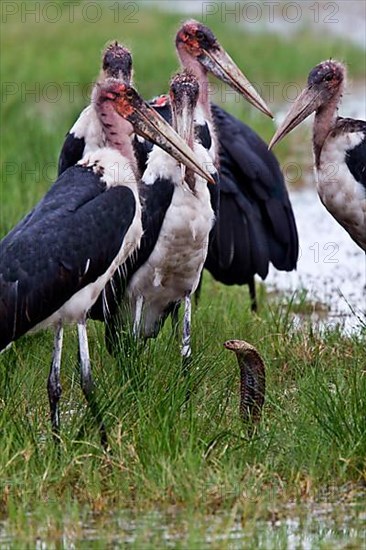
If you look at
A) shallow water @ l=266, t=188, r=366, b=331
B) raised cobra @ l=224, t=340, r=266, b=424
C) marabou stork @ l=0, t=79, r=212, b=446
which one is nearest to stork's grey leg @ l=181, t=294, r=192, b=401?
raised cobra @ l=224, t=340, r=266, b=424

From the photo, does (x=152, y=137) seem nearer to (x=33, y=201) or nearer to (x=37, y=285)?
(x=37, y=285)

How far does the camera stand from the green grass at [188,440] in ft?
14.0

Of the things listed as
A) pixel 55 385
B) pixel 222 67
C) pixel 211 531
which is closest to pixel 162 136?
pixel 55 385

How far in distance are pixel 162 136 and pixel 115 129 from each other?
0.19 meters

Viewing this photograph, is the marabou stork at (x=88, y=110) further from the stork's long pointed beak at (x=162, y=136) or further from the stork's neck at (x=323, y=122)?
the stork's neck at (x=323, y=122)

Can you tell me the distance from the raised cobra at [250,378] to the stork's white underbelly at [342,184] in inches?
51.1

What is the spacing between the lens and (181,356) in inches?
225

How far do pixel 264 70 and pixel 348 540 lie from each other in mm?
9864

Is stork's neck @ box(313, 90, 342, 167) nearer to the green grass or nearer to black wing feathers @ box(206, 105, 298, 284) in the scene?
the green grass

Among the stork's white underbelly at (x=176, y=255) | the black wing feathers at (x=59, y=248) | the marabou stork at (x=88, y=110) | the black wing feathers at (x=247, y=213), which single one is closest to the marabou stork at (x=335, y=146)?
the stork's white underbelly at (x=176, y=255)

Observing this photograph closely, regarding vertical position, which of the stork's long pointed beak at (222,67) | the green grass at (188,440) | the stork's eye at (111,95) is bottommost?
the green grass at (188,440)

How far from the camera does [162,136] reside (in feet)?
17.7

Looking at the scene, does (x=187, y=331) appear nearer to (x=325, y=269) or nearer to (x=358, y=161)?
(x=358, y=161)

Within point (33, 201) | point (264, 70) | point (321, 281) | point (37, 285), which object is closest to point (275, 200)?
point (321, 281)
